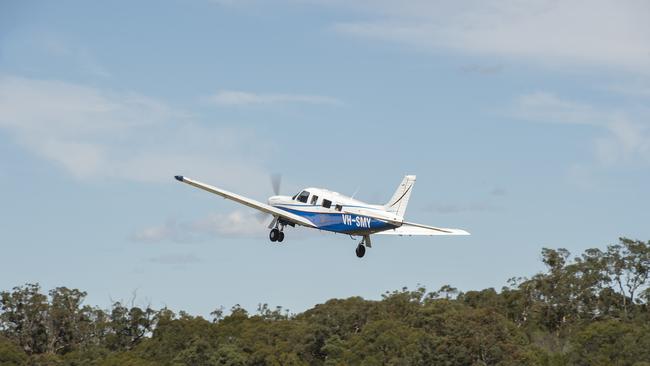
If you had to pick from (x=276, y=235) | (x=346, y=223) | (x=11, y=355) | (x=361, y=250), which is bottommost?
(x=361, y=250)

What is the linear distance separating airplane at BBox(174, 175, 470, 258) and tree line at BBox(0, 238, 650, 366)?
60.0m

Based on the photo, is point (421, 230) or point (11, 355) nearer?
point (421, 230)

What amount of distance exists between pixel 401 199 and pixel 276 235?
349 inches

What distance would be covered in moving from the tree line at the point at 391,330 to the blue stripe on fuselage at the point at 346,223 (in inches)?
2456

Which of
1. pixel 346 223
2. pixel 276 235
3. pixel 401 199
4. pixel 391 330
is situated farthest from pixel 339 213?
pixel 391 330

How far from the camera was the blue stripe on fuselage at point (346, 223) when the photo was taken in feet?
177

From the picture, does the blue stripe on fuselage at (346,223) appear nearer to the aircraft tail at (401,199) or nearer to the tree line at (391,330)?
the aircraft tail at (401,199)

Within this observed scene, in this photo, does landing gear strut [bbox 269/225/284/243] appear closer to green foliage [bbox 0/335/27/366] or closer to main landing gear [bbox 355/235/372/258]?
main landing gear [bbox 355/235/372/258]

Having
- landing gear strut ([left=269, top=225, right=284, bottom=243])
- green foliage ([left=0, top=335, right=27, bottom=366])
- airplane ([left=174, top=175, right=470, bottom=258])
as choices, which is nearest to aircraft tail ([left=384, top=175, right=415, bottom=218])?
airplane ([left=174, top=175, right=470, bottom=258])

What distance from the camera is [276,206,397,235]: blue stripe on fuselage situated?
54.0 m

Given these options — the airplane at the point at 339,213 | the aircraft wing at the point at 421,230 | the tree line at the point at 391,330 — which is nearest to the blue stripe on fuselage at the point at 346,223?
the airplane at the point at 339,213

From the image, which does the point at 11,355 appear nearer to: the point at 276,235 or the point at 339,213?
the point at 276,235

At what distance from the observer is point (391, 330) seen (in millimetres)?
129750

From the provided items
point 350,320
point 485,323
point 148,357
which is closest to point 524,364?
point 485,323
